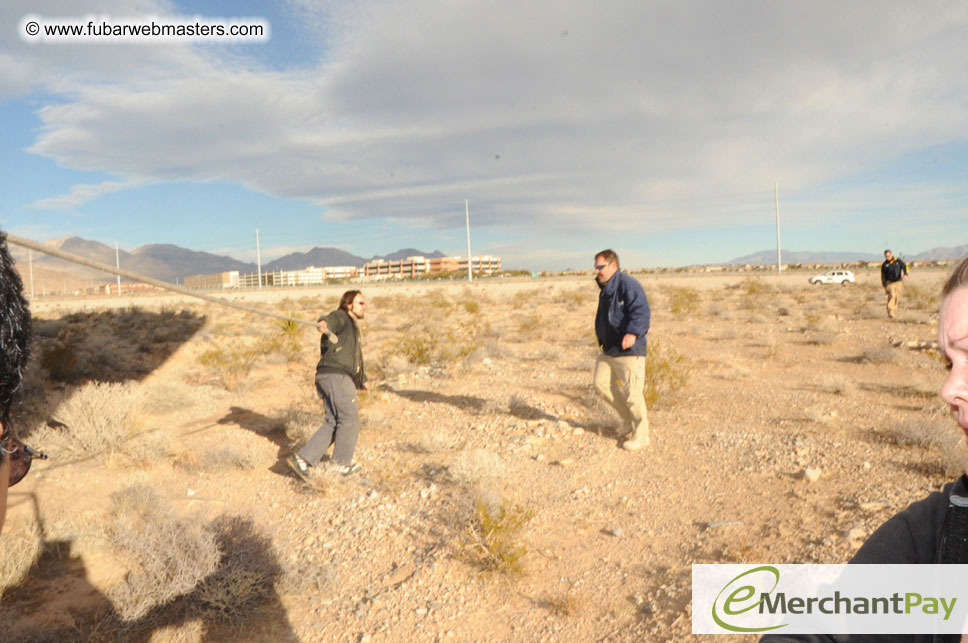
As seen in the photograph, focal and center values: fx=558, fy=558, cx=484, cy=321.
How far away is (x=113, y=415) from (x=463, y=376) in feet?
16.8

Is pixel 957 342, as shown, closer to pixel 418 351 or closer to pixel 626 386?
pixel 626 386

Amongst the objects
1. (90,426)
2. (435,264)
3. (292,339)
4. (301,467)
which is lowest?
(301,467)

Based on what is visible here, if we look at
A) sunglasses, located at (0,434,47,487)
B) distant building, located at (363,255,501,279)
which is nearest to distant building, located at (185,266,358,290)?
distant building, located at (363,255,501,279)

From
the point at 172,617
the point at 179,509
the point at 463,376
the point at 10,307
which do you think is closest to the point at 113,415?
the point at 179,509

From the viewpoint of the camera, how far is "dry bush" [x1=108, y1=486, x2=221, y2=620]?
3600 millimetres

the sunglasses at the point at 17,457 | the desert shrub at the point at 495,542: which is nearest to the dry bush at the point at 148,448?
the desert shrub at the point at 495,542

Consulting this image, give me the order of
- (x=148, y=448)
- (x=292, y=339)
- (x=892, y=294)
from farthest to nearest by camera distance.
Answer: (x=892, y=294) < (x=292, y=339) < (x=148, y=448)

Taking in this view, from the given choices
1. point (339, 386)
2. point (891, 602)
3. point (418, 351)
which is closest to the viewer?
point (891, 602)

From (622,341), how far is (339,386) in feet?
9.12

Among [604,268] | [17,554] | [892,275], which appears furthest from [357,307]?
[892,275]

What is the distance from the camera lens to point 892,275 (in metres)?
13.3

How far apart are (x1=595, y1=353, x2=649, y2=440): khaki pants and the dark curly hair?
5.08m

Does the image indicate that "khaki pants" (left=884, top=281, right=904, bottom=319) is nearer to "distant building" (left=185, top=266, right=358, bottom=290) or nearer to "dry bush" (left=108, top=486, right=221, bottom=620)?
"dry bush" (left=108, top=486, right=221, bottom=620)

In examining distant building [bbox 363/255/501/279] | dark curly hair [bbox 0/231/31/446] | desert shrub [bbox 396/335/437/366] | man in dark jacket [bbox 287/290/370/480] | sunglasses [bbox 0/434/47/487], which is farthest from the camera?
distant building [bbox 363/255/501/279]
